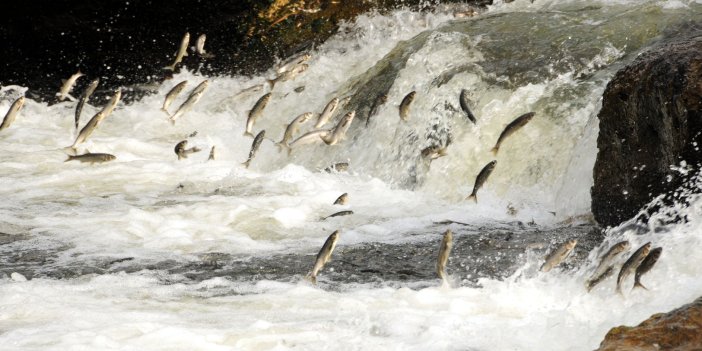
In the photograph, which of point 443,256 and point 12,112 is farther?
point 12,112

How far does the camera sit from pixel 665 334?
391 centimetres

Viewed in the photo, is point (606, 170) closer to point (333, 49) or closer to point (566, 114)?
point (566, 114)

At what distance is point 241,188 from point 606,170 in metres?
3.65

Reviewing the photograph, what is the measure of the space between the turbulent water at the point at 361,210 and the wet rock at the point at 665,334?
18.2 inches

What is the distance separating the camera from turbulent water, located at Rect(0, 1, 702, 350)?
16.5ft

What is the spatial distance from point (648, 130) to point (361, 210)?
264 cm

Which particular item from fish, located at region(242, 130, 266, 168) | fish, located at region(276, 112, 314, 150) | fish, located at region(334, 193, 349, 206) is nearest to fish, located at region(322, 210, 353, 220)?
fish, located at region(334, 193, 349, 206)

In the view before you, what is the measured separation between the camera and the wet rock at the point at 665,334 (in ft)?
12.6

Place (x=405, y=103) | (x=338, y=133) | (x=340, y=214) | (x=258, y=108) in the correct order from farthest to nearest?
(x=258, y=108) < (x=338, y=133) < (x=405, y=103) < (x=340, y=214)

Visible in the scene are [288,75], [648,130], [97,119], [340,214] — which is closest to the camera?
[648,130]

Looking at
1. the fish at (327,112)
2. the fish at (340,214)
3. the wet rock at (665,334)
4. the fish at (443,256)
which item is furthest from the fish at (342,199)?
the wet rock at (665,334)

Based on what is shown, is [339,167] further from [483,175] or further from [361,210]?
[483,175]

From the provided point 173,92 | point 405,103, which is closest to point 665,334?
point 405,103

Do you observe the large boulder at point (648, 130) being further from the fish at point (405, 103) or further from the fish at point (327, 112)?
the fish at point (327, 112)
